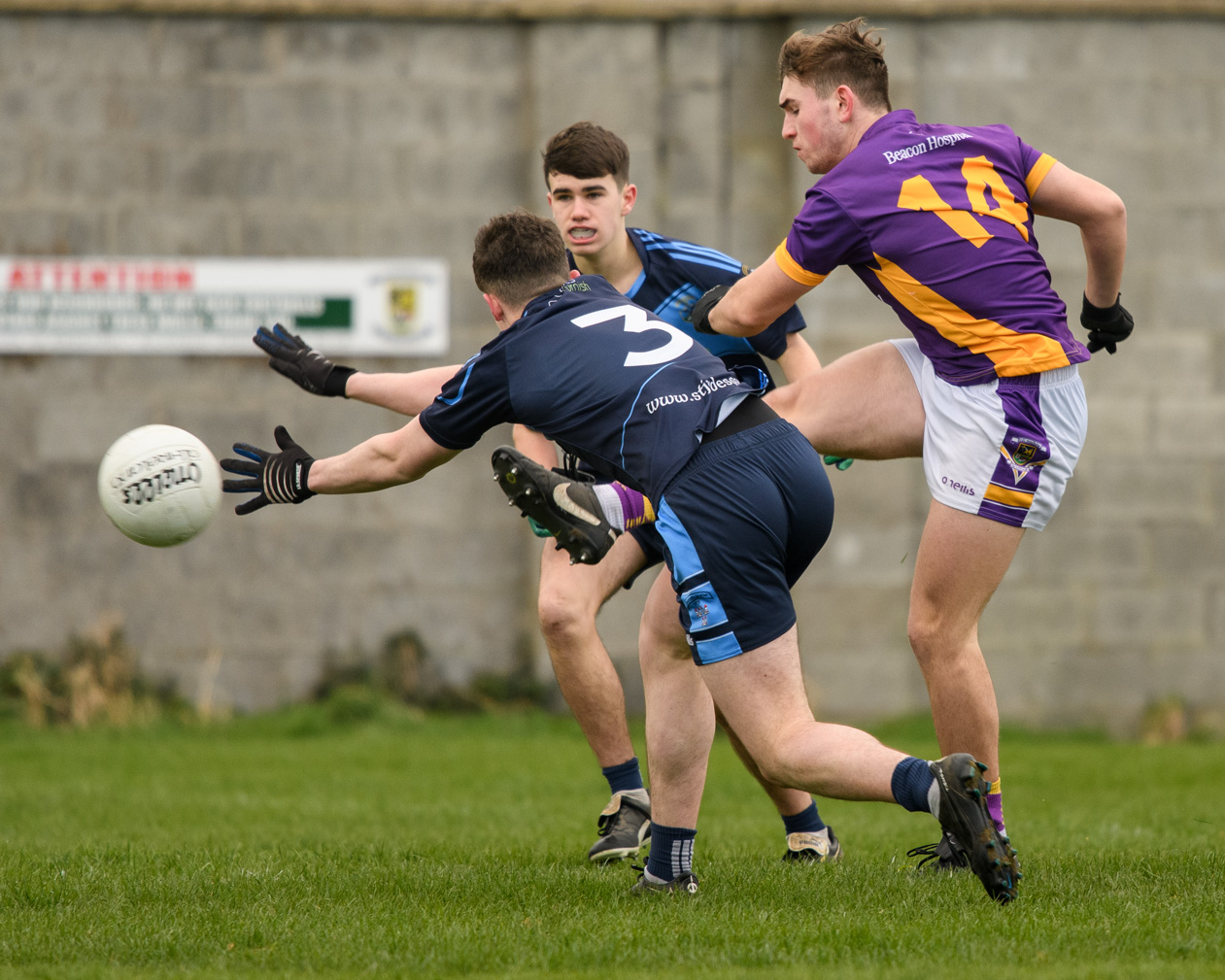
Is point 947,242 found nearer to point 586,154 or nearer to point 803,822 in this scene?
point 586,154

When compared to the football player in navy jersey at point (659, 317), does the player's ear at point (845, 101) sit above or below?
above

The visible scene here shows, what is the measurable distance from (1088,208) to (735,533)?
5.41 feet

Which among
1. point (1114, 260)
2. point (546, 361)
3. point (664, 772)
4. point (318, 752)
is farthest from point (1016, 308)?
point (318, 752)

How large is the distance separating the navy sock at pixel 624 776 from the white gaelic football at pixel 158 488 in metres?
1.76

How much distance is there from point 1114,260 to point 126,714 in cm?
814

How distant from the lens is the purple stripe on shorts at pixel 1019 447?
4066mm

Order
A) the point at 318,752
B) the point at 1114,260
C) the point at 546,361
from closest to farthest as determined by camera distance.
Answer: the point at 546,361, the point at 1114,260, the point at 318,752

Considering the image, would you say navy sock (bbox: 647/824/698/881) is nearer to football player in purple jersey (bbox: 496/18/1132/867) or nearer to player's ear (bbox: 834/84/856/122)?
football player in purple jersey (bbox: 496/18/1132/867)

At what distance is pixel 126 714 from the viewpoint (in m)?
10.1

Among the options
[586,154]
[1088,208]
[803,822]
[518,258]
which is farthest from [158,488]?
[1088,208]

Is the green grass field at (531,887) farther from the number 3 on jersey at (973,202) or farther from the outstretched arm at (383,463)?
the number 3 on jersey at (973,202)

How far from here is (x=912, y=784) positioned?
3.34 metres

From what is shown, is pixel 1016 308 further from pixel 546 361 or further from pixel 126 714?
pixel 126 714

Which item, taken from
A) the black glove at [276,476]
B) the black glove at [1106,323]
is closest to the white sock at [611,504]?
the black glove at [276,476]
